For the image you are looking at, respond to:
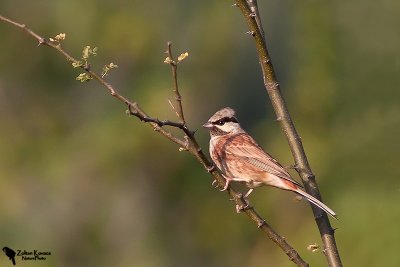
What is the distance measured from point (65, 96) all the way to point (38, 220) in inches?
81.0

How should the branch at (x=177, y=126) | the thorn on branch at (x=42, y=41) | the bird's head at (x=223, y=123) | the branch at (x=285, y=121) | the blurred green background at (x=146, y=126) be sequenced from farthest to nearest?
the blurred green background at (x=146, y=126), the bird's head at (x=223, y=123), the branch at (x=285, y=121), the thorn on branch at (x=42, y=41), the branch at (x=177, y=126)

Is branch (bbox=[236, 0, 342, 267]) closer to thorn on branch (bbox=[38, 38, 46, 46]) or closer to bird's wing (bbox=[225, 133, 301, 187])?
thorn on branch (bbox=[38, 38, 46, 46])

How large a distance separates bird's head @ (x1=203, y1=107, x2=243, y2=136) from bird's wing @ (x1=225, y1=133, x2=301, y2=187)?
12 centimetres

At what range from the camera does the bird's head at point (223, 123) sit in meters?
5.36

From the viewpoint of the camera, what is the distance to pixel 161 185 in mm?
11617

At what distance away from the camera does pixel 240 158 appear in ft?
16.8

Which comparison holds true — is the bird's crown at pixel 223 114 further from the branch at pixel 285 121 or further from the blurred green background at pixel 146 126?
the blurred green background at pixel 146 126

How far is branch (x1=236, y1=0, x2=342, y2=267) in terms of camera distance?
3561mm

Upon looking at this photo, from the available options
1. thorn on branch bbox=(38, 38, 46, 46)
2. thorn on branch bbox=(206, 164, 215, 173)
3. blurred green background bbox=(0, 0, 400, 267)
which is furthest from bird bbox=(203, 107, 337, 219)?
blurred green background bbox=(0, 0, 400, 267)

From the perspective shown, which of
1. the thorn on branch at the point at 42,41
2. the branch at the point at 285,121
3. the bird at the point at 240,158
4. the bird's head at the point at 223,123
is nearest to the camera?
the thorn on branch at the point at 42,41

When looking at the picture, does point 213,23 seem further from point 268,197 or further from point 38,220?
point 38,220

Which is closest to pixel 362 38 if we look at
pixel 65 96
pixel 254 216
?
pixel 65 96

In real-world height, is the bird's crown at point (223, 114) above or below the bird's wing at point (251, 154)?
above

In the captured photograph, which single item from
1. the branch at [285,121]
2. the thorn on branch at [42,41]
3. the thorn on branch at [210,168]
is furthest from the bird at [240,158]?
the thorn on branch at [42,41]
